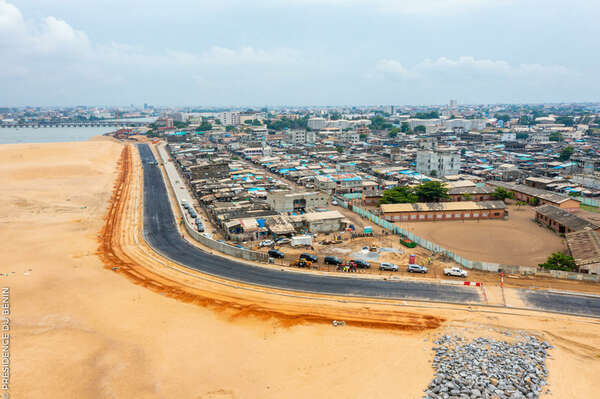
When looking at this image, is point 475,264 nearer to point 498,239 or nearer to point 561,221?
point 498,239

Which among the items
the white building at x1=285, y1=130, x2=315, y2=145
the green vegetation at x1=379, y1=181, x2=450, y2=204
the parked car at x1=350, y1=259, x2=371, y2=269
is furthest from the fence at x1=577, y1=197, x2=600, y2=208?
the white building at x1=285, y1=130, x2=315, y2=145

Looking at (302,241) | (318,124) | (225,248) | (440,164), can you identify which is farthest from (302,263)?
(318,124)

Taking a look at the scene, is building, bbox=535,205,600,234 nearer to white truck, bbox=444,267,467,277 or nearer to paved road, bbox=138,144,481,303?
white truck, bbox=444,267,467,277

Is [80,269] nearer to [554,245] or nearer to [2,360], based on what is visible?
[2,360]

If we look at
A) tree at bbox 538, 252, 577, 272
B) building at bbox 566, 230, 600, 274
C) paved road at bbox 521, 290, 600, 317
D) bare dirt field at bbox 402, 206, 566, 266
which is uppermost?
building at bbox 566, 230, 600, 274

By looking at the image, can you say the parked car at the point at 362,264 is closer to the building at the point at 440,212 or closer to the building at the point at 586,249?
the building at the point at 440,212

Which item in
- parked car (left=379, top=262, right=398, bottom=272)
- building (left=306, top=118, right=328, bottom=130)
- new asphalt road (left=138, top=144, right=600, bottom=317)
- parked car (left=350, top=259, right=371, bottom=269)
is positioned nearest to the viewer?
new asphalt road (left=138, top=144, right=600, bottom=317)

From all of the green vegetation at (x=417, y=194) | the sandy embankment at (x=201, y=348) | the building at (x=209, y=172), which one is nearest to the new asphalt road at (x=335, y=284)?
the sandy embankment at (x=201, y=348)
